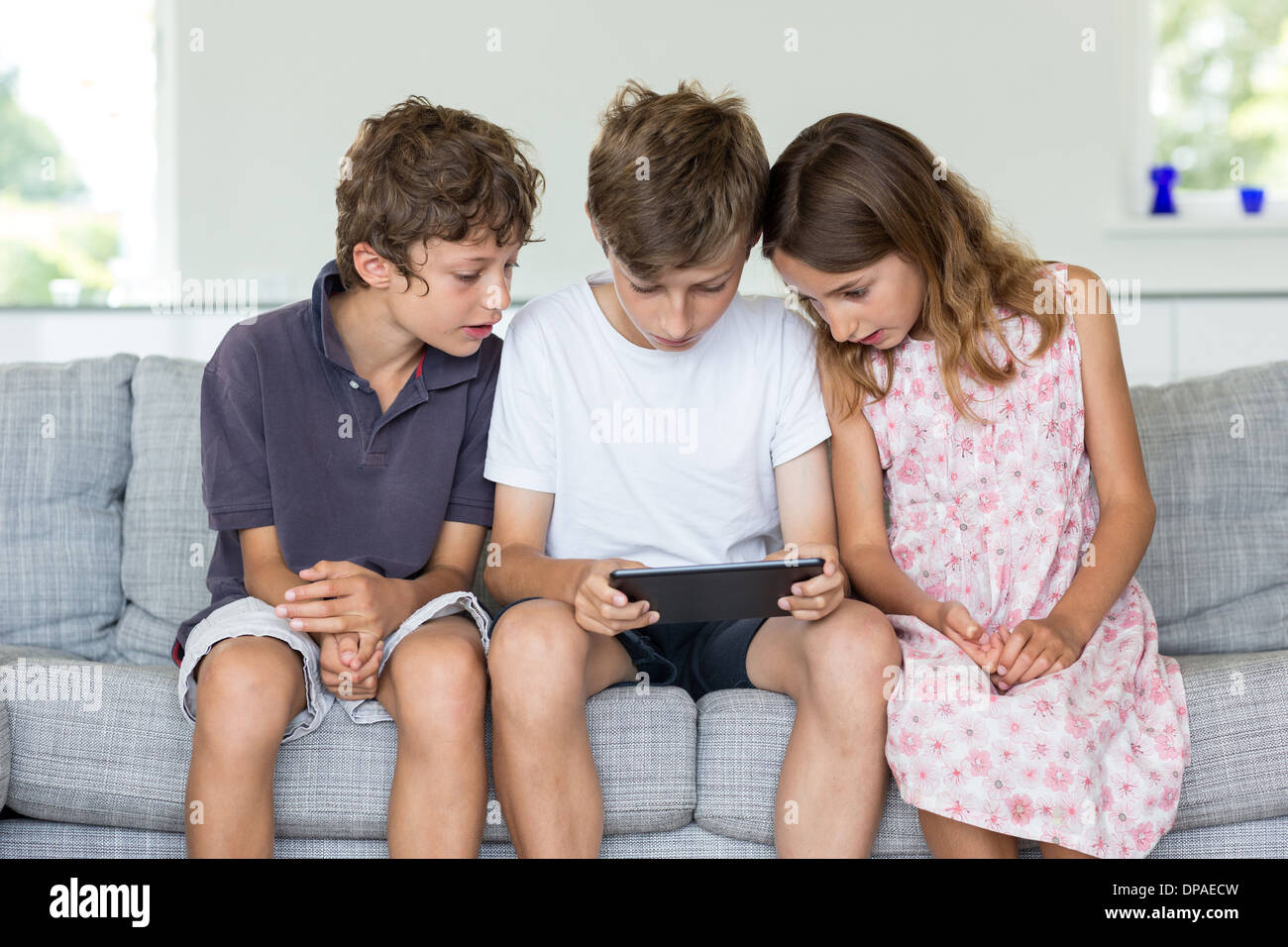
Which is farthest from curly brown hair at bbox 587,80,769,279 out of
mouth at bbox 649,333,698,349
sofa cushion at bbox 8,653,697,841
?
sofa cushion at bbox 8,653,697,841

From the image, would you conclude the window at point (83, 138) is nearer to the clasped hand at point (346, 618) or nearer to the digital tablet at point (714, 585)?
the clasped hand at point (346, 618)

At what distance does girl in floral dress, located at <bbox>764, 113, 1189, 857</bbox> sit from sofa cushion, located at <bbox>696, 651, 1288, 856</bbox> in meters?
0.07

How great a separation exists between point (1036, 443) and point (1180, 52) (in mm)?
2224

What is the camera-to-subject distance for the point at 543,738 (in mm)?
1342

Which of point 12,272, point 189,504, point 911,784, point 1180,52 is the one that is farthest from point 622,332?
point 12,272

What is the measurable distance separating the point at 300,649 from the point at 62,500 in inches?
32.4

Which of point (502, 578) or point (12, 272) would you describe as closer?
point (502, 578)

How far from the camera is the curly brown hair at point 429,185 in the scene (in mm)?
1575

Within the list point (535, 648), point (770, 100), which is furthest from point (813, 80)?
point (535, 648)

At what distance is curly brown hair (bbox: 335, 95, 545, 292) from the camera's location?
5.17 feet

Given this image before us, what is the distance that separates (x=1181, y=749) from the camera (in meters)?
1.40

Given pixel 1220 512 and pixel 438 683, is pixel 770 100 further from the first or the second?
pixel 438 683

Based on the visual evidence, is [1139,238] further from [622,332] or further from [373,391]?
[373,391]
